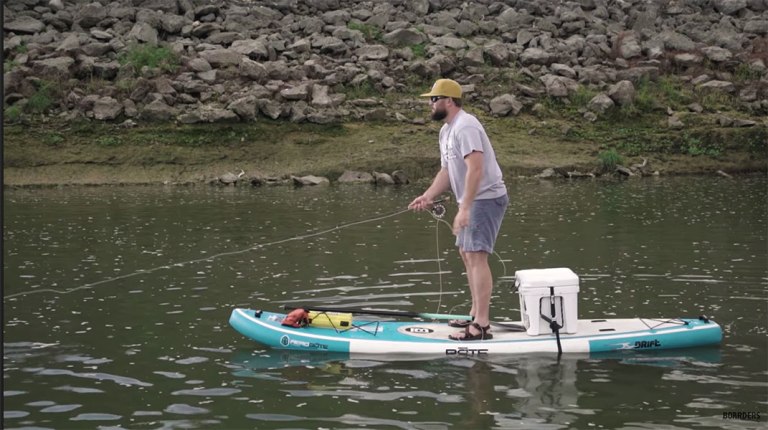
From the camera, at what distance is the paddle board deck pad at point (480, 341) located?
970 centimetres

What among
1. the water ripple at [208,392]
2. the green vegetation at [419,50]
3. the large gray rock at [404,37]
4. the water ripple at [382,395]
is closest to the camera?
the water ripple at [382,395]

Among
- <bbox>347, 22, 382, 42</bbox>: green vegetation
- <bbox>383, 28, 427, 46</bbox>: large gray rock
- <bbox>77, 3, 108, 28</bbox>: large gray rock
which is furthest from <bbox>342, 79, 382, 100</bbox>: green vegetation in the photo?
<bbox>77, 3, 108, 28</bbox>: large gray rock

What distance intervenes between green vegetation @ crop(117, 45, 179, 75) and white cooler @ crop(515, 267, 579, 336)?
21011 mm

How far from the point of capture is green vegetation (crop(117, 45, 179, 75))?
29312 millimetres

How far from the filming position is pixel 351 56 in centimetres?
3083

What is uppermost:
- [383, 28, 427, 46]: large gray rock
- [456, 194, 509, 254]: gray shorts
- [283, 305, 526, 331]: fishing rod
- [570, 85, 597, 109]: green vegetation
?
[383, 28, 427, 46]: large gray rock

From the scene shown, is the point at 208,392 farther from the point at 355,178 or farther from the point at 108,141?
the point at 108,141

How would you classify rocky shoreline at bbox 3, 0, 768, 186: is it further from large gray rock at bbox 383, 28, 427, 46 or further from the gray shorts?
the gray shorts

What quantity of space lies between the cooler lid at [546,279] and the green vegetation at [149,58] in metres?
20.9

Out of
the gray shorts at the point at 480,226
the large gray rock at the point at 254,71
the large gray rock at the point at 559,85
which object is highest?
the large gray rock at the point at 254,71

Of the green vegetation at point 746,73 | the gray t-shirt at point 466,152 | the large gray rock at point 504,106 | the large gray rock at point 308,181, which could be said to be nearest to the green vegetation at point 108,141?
the large gray rock at point 308,181

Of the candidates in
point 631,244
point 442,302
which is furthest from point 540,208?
point 442,302

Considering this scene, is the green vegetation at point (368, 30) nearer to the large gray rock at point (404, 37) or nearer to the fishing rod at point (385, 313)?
the large gray rock at point (404, 37)

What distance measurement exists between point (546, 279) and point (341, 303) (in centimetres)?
284
